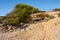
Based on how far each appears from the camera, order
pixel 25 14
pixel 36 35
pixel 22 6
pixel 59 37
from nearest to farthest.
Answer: pixel 59 37
pixel 36 35
pixel 25 14
pixel 22 6

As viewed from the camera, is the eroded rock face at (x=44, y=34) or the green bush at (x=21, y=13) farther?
the green bush at (x=21, y=13)

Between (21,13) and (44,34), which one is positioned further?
(21,13)

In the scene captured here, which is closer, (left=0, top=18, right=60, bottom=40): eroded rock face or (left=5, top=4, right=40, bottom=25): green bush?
(left=0, top=18, right=60, bottom=40): eroded rock face

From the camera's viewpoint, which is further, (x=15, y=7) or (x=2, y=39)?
(x=15, y=7)

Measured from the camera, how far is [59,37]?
12609 mm

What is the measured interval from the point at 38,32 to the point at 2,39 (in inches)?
121

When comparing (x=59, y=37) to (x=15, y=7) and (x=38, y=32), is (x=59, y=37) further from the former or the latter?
(x=15, y=7)

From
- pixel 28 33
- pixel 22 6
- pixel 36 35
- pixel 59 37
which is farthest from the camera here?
pixel 22 6

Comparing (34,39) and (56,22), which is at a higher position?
(56,22)

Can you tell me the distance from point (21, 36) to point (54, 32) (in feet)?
13.0

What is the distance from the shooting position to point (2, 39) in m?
16.5

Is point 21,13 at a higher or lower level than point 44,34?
higher

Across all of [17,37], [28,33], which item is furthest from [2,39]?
[28,33]

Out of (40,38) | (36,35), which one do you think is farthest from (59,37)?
(36,35)
